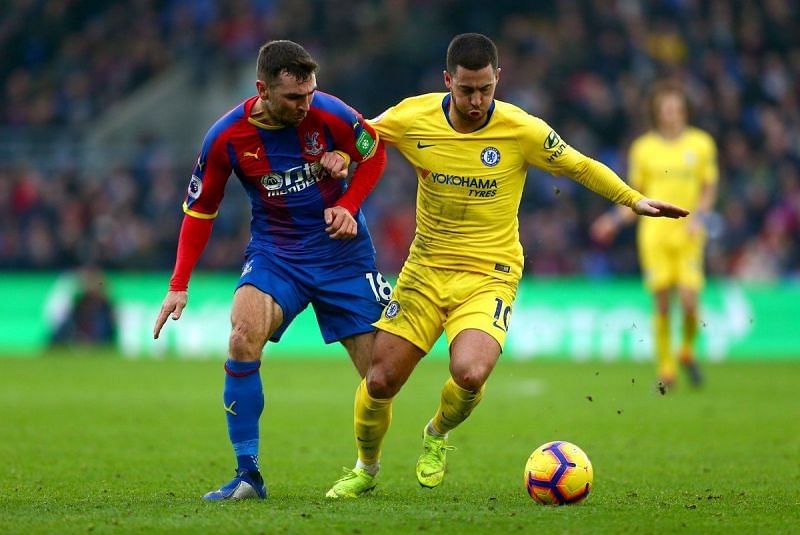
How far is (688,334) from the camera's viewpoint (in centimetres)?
1337

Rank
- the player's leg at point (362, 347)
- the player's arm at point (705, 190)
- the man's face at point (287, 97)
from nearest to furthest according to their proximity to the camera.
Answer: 1. the man's face at point (287, 97)
2. the player's leg at point (362, 347)
3. the player's arm at point (705, 190)

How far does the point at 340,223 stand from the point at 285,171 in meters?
0.45

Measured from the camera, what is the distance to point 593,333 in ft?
60.6

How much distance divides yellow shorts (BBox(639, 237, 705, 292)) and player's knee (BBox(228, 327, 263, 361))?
297 inches

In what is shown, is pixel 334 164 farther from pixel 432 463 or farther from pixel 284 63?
pixel 432 463

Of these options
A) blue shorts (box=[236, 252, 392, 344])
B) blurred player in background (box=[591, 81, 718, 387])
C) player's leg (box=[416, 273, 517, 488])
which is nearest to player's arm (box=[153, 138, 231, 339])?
blue shorts (box=[236, 252, 392, 344])

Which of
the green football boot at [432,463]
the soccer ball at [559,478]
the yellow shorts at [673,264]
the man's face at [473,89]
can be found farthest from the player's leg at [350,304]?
the yellow shorts at [673,264]

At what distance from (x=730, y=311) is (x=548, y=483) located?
41.5 ft

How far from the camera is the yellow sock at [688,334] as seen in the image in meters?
13.2

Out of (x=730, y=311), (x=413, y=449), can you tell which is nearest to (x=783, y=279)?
(x=730, y=311)

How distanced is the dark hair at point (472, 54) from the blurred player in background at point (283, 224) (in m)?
0.63

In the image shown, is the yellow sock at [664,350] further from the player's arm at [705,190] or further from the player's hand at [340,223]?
the player's hand at [340,223]

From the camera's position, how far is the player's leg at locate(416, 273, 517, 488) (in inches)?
264

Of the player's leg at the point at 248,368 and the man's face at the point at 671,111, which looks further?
the man's face at the point at 671,111
